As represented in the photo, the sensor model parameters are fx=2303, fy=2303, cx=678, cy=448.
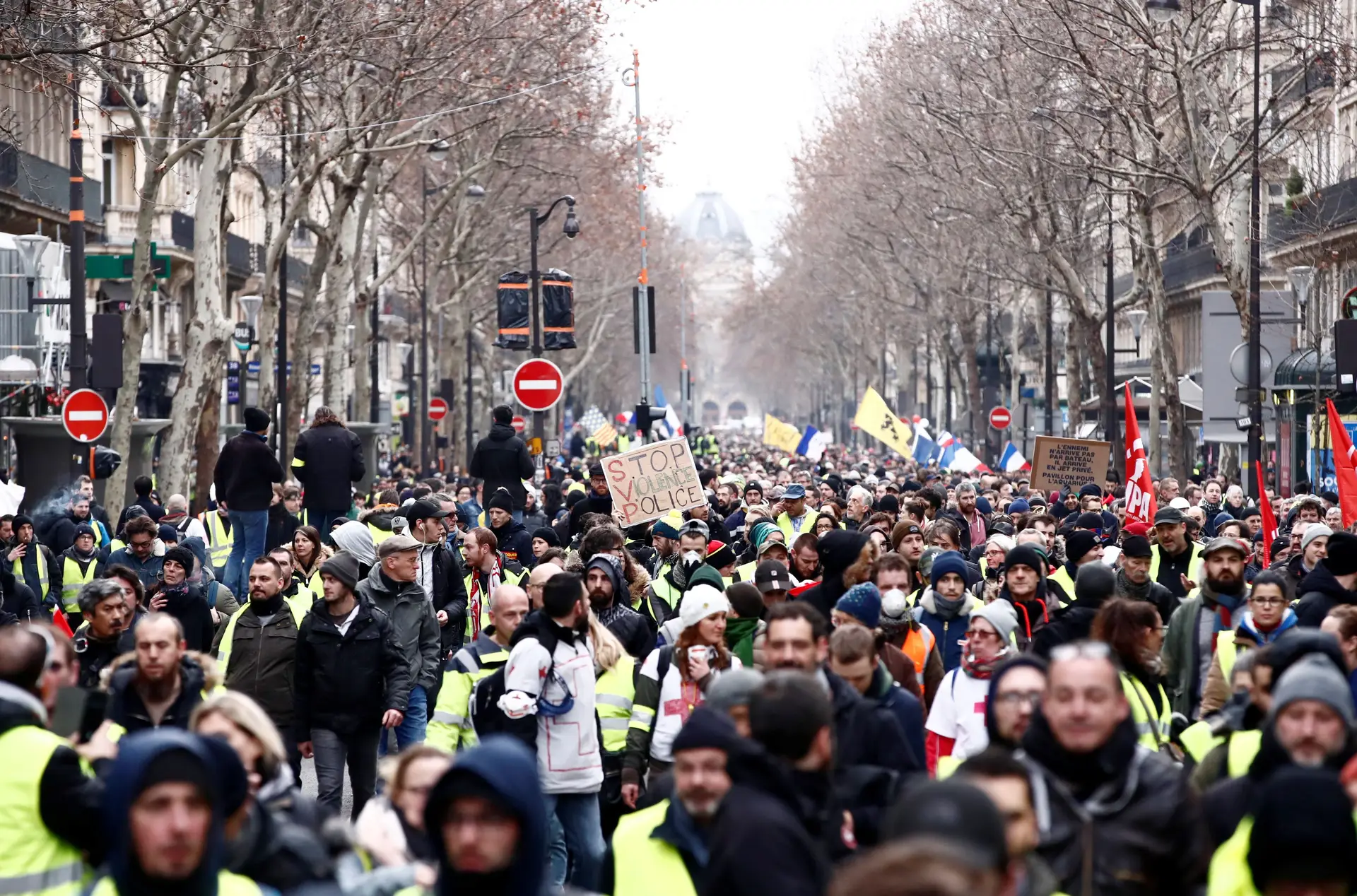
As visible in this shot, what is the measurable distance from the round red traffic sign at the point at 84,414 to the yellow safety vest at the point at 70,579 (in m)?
5.86

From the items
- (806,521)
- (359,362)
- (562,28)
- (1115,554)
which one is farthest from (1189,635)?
(359,362)

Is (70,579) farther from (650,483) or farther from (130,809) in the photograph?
(130,809)

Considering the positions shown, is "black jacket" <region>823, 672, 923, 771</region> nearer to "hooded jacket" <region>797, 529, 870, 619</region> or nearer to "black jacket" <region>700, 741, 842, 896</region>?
"black jacket" <region>700, 741, 842, 896</region>

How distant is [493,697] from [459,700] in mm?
194

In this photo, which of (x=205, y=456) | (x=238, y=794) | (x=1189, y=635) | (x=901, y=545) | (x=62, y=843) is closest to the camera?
(x=238, y=794)

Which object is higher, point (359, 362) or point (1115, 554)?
point (359, 362)

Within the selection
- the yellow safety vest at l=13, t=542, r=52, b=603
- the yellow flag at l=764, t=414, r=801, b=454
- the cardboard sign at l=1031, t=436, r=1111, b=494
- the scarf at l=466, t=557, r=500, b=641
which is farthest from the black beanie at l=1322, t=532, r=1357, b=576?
the yellow flag at l=764, t=414, r=801, b=454

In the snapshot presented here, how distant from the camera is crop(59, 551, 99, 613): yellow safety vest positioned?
582 inches

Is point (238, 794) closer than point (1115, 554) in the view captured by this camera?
Yes

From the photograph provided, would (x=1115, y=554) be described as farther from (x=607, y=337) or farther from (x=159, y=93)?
(x=607, y=337)

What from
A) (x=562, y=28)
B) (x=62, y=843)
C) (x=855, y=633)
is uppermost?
(x=562, y=28)

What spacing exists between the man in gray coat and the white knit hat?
257cm

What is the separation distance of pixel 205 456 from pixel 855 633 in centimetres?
2270

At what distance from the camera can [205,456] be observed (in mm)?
28734
